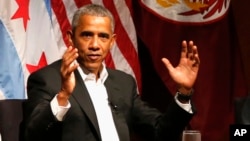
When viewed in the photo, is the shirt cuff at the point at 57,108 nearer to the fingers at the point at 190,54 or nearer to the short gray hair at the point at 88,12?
the short gray hair at the point at 88,12

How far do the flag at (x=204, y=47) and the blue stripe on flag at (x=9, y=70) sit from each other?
1090mm

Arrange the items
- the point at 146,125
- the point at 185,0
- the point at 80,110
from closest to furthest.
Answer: the point at 80,110, the point at 146,125, the point at 185,0

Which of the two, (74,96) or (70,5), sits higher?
(70,5)

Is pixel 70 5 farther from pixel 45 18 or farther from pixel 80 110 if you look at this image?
pixel 80 110

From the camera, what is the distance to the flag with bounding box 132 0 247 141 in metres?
3.96

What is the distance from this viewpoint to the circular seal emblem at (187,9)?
395 centimetres

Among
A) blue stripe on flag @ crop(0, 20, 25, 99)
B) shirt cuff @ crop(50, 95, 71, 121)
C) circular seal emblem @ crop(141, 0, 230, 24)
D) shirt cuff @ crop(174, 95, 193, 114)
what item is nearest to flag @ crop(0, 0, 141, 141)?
blue stripe on flag @ crop(0, 20, 25, 99)

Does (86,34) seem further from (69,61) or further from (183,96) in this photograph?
(183,96)

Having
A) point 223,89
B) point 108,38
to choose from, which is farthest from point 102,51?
point 223,89

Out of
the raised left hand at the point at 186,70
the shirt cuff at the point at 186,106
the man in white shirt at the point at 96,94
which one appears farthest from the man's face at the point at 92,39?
the shirt cuff at the point at 186,106

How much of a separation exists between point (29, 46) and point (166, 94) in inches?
48.4

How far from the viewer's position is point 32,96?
2346mm

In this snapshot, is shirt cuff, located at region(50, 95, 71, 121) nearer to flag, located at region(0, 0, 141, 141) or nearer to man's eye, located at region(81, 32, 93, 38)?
man's eye, located at region(81, 32, 93, 38)

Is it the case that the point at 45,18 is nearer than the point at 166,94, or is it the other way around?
the point at 45,18
